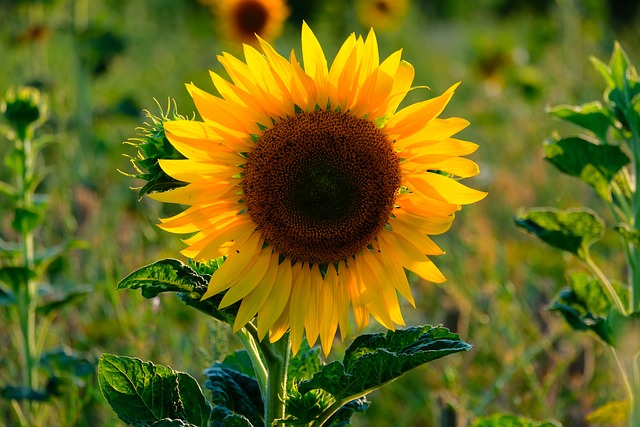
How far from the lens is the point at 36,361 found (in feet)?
5.90

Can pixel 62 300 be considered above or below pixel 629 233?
below

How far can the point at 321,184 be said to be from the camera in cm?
116

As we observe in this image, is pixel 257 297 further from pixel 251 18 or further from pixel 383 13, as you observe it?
pixel 383 13

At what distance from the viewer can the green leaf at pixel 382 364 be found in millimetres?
1012

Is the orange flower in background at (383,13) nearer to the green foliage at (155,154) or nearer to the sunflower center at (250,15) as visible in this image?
the sunflower center at (250,15)

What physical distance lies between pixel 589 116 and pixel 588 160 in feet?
0.26

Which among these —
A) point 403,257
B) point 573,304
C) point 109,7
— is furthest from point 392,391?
point 109,7

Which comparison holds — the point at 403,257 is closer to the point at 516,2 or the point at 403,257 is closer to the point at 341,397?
the point at 341,397

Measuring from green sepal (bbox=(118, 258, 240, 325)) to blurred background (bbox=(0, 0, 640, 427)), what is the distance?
135mm

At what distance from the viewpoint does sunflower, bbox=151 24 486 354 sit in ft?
3.68

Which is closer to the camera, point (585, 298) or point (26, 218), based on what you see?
point (585, 298)

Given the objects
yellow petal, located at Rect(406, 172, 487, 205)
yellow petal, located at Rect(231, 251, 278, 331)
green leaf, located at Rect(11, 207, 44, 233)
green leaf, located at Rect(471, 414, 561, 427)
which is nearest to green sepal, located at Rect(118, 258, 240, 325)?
yellow petal, located at Rect(231, 251, 278, 331)

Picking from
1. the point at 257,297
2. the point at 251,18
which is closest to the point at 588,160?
the point at 257,297

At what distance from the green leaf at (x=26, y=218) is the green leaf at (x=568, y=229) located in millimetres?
944
